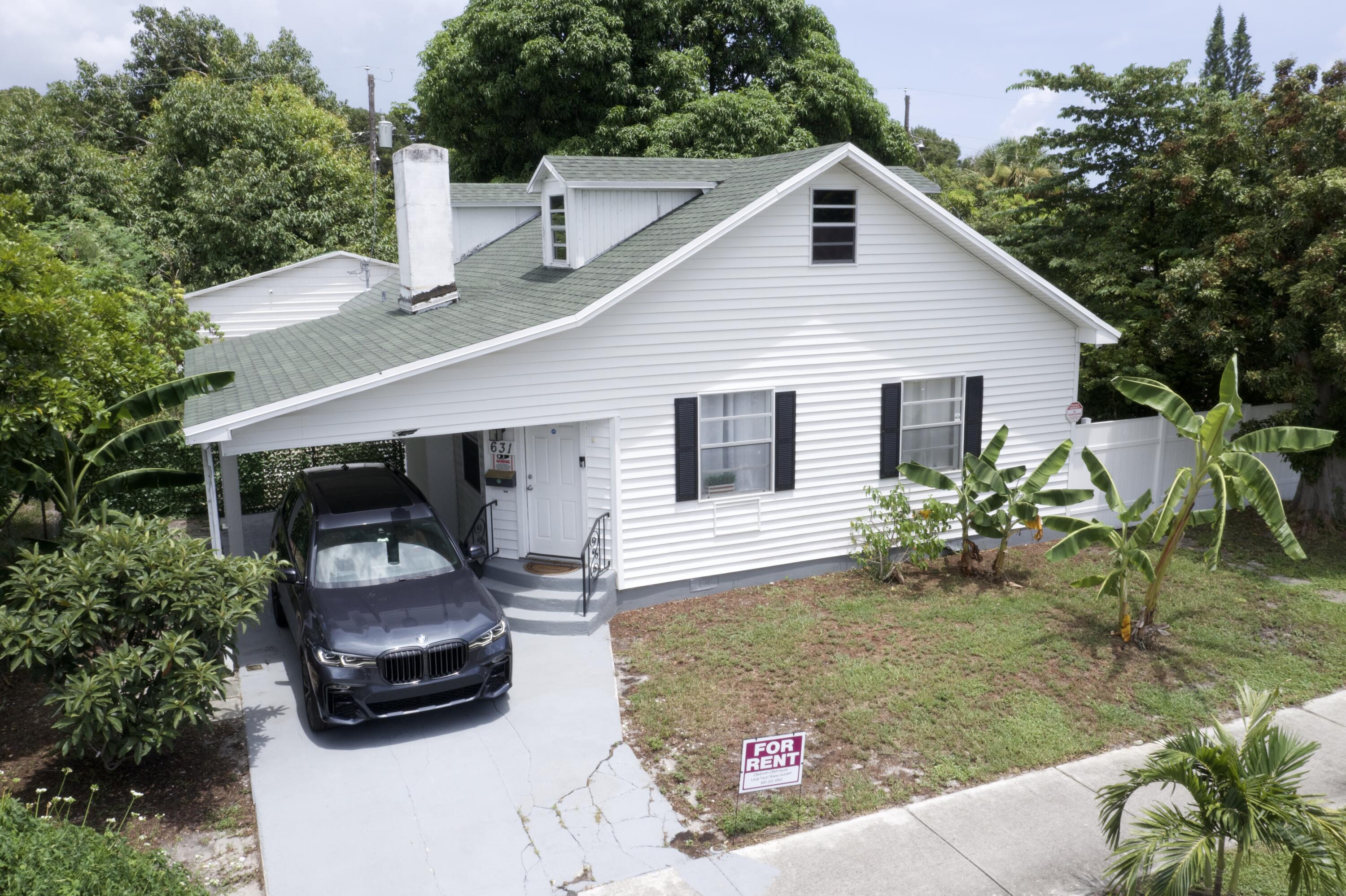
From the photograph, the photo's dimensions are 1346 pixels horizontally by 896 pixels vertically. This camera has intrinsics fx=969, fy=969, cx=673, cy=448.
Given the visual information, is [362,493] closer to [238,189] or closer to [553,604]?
[553,604]

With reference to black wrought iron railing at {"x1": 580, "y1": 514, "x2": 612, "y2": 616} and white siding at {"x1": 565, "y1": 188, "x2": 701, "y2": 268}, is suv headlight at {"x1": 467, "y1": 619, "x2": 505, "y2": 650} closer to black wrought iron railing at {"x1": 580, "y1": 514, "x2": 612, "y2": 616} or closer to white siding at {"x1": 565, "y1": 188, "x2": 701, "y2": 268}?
black wrought iron railing at {"x1": 580, "y1": 514, "x2": 612, "y2": 616}

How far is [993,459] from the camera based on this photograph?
43.0 feet

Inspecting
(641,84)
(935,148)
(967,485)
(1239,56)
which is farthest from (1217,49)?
(967,485)

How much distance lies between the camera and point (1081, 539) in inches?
439

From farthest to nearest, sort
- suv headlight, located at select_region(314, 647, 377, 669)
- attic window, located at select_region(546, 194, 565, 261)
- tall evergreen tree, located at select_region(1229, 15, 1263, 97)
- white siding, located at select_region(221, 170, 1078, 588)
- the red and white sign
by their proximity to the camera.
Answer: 1. tall evergreen tree, located at select_region(1229, 15, 1263, 97)
2. attic window, located at select_region(546, 194, 565, 261)
3. white siding, located at select_region(221, 170, 1078, 588)
4. suv headlight, located at select_region(314, 647, 377, 669)
5. the red and white sign

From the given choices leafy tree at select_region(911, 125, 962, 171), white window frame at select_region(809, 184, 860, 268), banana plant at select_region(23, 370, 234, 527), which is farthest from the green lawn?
leafy tree at select_region(911, 125, 962, 171)

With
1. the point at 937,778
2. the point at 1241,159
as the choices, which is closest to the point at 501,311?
the point at 937,778

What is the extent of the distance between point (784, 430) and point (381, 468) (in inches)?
217

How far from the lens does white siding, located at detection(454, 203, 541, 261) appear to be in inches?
778

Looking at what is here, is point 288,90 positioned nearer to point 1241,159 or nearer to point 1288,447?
point 1241,159

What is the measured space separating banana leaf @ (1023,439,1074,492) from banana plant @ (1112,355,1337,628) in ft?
4.99

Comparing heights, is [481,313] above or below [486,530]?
above

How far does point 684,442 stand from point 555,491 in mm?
1922

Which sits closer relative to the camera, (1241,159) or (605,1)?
(1241,159)
